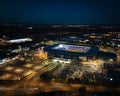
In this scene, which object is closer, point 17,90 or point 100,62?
point 17,90

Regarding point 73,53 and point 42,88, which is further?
point 73,53

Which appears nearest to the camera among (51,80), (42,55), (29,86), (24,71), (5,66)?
(29,86)

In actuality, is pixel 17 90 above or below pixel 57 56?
below

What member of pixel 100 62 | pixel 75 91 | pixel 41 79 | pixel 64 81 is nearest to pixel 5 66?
pixel 41 79

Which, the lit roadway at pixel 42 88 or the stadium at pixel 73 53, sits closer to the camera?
the lit roadway at pixel 42 88

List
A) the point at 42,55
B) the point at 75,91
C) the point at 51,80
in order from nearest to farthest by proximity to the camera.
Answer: the point at 75,91
the point at 51,80
the point at 42,55

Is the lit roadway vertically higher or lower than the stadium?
lower

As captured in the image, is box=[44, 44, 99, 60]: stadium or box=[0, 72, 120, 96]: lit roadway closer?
box=[0, 72, 120, 96]: lit roadway

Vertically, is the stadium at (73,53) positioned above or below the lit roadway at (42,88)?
above

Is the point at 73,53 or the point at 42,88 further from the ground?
the point at 73,53

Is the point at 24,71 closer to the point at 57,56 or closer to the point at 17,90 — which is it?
the point at 17,90

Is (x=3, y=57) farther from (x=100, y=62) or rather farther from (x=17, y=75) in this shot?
(x=100, y=62)
